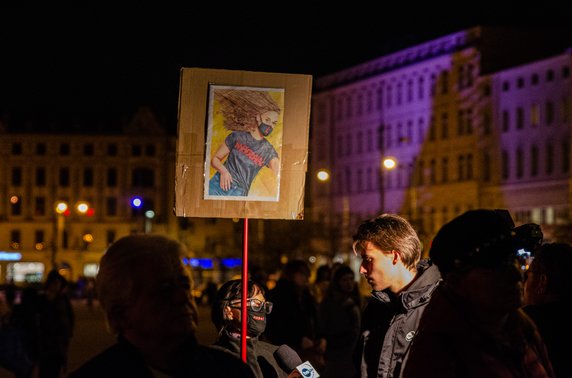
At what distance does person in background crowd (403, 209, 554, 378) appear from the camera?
411 cm

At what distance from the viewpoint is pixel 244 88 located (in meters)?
6.55

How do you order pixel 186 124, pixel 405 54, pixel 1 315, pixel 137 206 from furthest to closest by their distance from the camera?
pixel 405 54, pixel 137 206, pixel 186 124, pixel 1 315

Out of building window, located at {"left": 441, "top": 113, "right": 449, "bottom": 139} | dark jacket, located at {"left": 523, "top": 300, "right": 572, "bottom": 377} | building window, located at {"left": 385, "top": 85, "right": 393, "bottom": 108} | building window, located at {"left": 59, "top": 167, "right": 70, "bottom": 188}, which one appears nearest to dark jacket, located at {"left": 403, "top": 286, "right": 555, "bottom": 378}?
dark jacket, located at {"left": 523, "top": 300, "right": 572, "bottom": 377}

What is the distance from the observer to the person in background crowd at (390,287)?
5727mm

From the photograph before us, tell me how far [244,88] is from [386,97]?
308 ft

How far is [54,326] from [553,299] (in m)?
11.7

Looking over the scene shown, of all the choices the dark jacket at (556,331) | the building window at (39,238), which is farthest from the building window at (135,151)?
the dark jacket at (556,331)

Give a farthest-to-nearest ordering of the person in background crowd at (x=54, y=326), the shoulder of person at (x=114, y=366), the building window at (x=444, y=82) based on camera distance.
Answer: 1. the building window at (x=444, y=82)
2. the person in background crowd at (x=54, y=326)
3. the shoulder of person at (x=114, y=366)

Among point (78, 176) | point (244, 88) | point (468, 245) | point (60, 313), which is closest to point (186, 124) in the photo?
point (244, 88)

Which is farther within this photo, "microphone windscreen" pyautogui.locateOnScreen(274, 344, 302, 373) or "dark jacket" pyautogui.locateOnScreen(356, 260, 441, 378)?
"microphone windscreen" pyautogui.locateOnScreen(274, 344, 302, 373)

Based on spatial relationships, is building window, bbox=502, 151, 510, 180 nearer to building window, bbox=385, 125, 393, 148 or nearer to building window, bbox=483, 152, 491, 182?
building window, bbox=483, 152, 491, 182

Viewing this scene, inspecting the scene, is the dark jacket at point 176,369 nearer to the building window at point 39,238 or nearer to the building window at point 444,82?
the building window at point 444,82

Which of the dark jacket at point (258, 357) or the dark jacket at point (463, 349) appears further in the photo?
the dark jacket at point (258, 357)

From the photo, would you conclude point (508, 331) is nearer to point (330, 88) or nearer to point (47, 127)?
point (330, 88)
